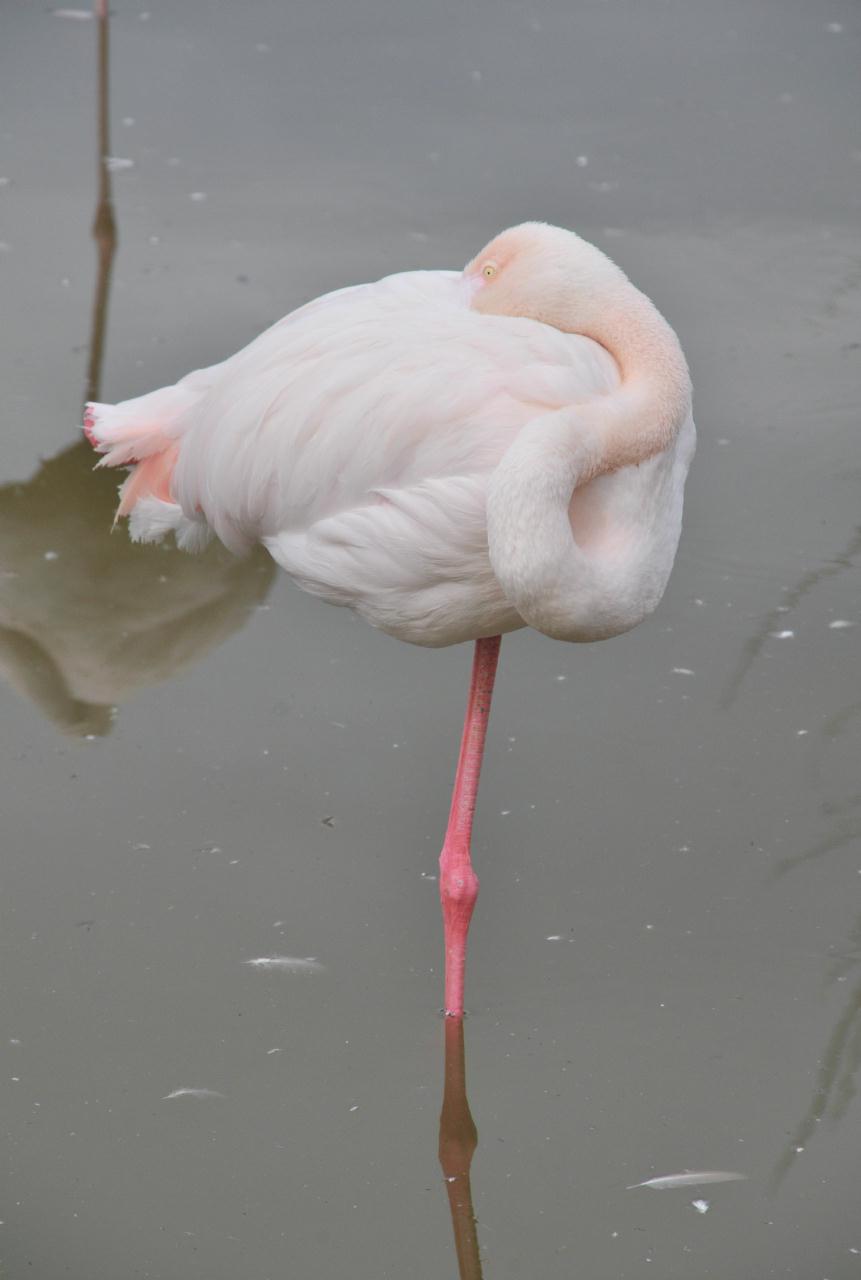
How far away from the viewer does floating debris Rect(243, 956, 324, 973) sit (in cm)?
332

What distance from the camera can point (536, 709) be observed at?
13.4 feet

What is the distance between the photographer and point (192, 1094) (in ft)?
10.0

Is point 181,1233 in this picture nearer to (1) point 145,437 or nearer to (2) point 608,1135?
(2) point 608,1135

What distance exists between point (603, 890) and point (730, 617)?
3.71ft

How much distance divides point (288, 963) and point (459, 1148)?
533mm

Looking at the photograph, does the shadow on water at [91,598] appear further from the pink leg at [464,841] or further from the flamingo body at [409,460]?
the pink leg at [464,841]

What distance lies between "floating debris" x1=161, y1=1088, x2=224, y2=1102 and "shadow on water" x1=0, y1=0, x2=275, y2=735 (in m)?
1.18

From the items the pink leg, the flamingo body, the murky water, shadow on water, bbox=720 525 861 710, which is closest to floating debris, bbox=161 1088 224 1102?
the murky water

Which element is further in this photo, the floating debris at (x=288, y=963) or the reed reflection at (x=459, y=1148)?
the floating debris at (x=288, y=963)

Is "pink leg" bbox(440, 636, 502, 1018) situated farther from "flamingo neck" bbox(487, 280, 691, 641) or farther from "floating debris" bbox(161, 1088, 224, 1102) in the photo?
"flamingo neck" bbox(487, 280, 691, 641)

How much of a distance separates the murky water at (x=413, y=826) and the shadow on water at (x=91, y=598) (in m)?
0.01

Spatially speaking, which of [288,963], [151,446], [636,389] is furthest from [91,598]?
[636,389]

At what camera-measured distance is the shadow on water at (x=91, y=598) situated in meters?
4.20

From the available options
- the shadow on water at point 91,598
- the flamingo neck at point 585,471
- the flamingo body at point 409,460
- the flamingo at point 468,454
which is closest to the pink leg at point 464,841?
the flamingo at point 468,454
